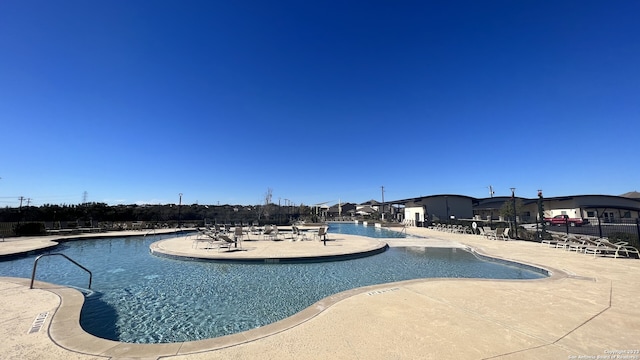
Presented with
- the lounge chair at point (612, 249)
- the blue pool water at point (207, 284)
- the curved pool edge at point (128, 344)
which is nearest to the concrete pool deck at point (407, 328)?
the curved pool edge at point (128, 344)

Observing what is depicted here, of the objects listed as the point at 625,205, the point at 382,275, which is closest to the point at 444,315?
the point at 382,275

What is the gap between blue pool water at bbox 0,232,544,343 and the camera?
448 centimetres

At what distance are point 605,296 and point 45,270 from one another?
14.0m

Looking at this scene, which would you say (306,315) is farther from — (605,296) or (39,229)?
(39,229)

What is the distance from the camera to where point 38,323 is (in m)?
3.71

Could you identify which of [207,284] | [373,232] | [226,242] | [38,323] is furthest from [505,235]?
[38,323]

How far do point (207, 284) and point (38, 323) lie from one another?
3319 millimetres

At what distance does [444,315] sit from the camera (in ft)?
13.0

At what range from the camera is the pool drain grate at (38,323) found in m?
3.48

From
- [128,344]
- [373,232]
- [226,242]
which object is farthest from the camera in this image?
[373,232]

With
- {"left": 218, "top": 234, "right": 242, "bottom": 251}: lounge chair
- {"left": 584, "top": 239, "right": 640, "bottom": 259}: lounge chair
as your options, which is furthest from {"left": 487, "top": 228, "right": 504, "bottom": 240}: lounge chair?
{"left": 218, "top": 234, "right": 242, "bottom": 251}: lounge chair

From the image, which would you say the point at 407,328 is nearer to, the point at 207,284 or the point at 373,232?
the point at 207,284

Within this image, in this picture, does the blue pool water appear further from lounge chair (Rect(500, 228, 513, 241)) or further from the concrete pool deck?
lounge chair (Rect(500, 228, 513, 241))

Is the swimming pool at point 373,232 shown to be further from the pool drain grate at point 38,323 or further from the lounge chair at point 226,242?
the pool drain grate at point 38,323
